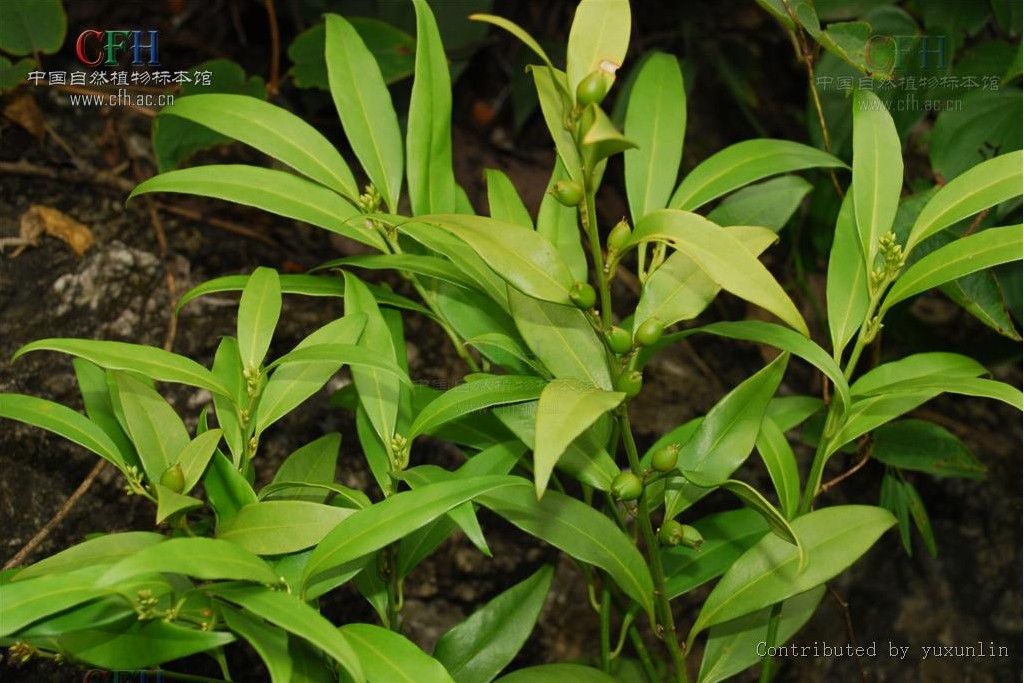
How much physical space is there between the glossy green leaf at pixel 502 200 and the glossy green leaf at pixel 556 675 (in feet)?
1.24

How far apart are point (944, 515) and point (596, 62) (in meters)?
1.05

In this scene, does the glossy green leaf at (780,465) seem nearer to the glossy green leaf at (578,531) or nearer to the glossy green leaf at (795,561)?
the glossy green leaf at (795,561)

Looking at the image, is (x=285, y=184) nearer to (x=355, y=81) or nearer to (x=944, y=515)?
(x=355, y=81)

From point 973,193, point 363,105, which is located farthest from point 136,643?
point 973,193

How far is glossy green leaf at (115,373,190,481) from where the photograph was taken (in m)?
0.76

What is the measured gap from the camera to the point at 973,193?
83cm

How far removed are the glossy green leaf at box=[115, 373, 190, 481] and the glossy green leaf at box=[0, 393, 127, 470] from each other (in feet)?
0.07

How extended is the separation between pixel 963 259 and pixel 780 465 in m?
0.23

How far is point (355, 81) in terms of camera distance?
93 centimetres

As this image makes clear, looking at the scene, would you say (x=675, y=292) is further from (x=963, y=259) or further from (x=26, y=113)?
(x=26, y=113)

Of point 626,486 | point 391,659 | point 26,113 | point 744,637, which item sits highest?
point 26,113

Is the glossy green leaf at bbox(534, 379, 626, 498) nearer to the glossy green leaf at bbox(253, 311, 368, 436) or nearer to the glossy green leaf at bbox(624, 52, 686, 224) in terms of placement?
the glossy green leaf at bbox(253, 311, 368, 436)

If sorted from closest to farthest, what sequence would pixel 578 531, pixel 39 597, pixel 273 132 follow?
pixel 39 597
pixel 578 531
pixel 273 132

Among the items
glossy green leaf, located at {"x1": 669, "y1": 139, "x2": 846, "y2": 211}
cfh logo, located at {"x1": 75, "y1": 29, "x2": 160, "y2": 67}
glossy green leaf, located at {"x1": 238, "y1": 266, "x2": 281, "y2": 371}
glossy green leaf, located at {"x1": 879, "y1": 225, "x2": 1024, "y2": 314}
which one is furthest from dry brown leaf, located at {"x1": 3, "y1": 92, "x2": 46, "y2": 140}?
glossy green leaf, located at {"x1": 879, "y1": 225, "x2": 1024, "y2": 314}
